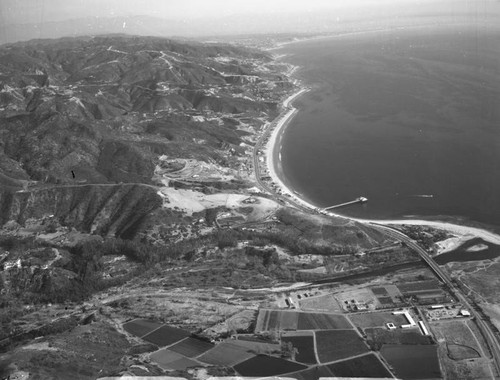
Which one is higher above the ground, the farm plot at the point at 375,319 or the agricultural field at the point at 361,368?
the farm plot at the point at 375,319

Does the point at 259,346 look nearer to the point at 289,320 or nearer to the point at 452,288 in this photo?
the point at 289,320

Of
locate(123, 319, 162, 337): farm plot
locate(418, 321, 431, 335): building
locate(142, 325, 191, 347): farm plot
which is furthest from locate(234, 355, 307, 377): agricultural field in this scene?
locate(418, 321, 431, 335): building

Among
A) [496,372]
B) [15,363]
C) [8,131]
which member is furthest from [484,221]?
[8,131]

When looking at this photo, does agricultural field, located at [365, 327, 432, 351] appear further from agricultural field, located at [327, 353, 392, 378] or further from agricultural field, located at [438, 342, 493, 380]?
agricultural field, located at [438, 342, 493, 380]

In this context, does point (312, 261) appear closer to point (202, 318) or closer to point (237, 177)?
point (202, 318)

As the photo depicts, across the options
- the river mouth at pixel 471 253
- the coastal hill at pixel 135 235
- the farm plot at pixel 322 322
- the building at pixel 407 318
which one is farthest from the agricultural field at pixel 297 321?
the river mouth at pixel 471 253

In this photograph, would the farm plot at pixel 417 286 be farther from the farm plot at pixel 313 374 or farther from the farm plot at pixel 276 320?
the farm plot at pixel 313 374
